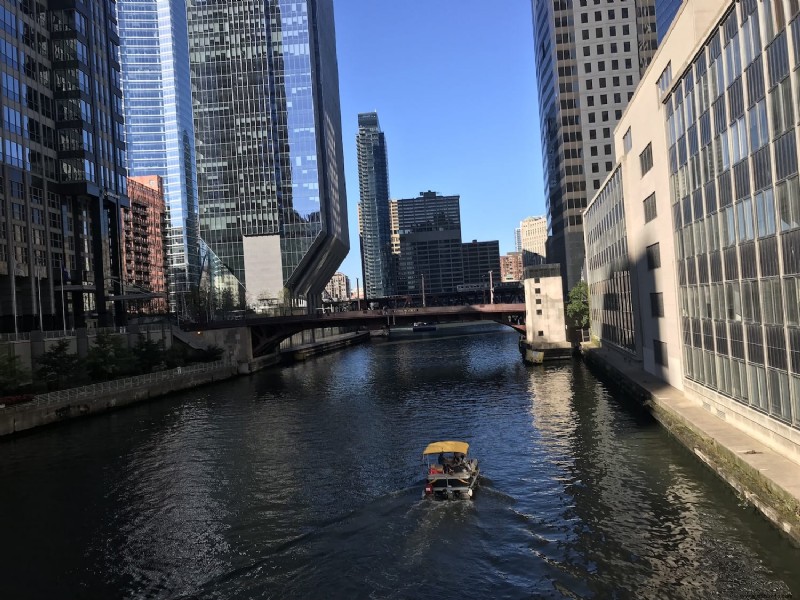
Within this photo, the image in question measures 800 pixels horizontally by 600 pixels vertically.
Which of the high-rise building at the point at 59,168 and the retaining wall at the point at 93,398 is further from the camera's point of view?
the high-rise building at the point at 59,168

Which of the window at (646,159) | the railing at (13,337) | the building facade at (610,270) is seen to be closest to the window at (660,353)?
the building facade at (610,270)

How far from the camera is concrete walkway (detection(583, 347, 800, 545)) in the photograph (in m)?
23.2

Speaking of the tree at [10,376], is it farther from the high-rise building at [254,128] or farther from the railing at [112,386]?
the high-rise building at [254,128]

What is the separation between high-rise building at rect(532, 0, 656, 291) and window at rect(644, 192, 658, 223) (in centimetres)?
8537

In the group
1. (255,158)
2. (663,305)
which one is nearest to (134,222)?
(255,158)

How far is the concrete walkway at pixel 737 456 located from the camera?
23.2 meters

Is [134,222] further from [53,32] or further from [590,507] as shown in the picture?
[590,507]

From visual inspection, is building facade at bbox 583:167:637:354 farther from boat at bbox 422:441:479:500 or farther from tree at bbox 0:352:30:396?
tree at bbox 0:352:30:396

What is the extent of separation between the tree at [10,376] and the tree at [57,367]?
4.86m

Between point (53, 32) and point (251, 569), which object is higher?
point (53, 32)

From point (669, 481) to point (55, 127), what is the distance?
9269 centimetres

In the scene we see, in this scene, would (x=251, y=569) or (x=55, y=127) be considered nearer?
(x=251, y=569)

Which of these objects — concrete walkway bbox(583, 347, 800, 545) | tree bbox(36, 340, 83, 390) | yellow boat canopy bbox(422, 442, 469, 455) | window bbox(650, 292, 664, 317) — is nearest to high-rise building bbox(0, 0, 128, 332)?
tree bbox(36, 340, 83, 390)

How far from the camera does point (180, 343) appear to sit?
9956cm
